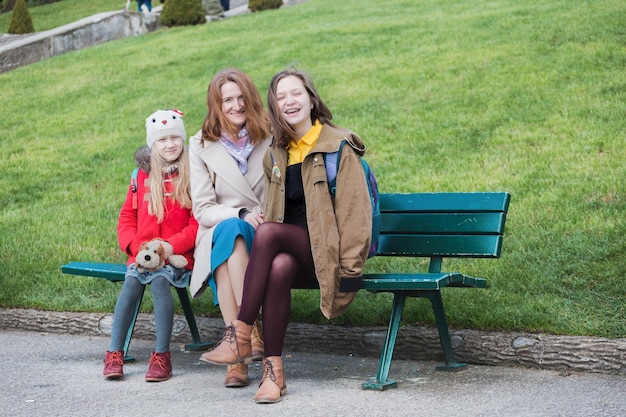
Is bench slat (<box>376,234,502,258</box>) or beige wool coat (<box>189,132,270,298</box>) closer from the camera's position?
bench slat (<box>376,234,502,258</box>)

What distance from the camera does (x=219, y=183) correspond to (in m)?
5.42

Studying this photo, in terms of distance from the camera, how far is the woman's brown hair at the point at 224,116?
5449 mm

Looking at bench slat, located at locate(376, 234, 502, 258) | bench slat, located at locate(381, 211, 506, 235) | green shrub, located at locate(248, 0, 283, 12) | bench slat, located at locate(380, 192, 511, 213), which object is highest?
green shrub, located at locate(248, 0, 283, 12)

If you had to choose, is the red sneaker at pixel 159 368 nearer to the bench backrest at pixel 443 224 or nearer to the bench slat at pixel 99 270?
the bench slat at pixel 99 270

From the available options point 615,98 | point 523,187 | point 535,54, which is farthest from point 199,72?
point 523,187

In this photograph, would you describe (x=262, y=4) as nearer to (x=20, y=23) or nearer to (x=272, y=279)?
(x=20, y=23)

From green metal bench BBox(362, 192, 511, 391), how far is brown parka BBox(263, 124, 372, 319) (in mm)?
149

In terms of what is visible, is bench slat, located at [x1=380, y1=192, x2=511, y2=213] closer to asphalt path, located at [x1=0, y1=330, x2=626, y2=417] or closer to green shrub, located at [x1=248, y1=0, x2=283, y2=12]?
asphalt path, located at [x1=0, y1=330, x2=626, y2=417]

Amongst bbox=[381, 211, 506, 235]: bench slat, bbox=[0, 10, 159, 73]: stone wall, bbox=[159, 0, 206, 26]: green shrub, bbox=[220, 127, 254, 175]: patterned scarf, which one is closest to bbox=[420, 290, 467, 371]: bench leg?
bbox=[381, 211, 506, 235]: bench slat

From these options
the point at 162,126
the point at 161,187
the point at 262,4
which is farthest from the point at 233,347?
the point at 262,4

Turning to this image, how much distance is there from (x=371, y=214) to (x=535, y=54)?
330 inches

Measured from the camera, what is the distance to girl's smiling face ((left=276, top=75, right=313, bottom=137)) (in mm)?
4961

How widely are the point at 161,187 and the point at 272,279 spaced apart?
4.22 feet

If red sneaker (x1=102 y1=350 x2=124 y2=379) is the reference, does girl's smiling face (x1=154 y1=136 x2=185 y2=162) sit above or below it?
above
